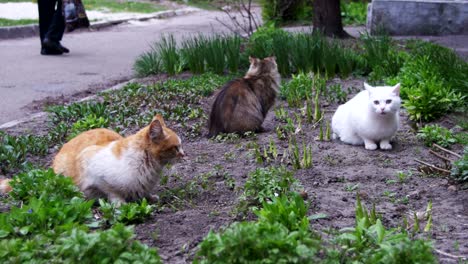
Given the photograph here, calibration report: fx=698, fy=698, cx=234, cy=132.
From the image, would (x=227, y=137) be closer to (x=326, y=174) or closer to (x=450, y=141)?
(x=326, y=174)

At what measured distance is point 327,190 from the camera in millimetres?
4555

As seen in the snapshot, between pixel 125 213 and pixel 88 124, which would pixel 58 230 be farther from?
pixel 88 124

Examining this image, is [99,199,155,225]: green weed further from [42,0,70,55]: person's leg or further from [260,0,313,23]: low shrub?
[260,0,313,23]: low shrub

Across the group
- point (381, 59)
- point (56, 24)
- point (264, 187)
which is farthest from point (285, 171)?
point (56, 24)

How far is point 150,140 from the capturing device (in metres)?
4.31

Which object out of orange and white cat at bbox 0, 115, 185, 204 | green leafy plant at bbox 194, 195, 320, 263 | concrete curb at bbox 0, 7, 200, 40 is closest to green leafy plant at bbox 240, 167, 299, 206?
orange and white cat at bbox 0, 115, 185, 204

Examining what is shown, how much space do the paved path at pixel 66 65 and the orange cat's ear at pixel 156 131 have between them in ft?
12.4

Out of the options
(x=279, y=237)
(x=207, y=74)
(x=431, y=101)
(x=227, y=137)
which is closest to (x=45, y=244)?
(x=279, y=237)

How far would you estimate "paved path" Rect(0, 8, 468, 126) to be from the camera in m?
9.09

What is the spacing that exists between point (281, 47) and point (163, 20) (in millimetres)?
14339

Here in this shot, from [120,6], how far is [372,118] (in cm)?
2022

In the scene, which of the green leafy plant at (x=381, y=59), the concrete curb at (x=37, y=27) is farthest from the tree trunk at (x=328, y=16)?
the concrete curb at (x=37, y=27)

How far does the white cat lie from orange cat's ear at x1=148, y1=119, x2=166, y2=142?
2026 mm

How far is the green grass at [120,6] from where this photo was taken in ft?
77.4
